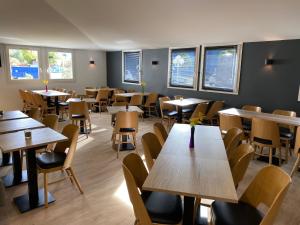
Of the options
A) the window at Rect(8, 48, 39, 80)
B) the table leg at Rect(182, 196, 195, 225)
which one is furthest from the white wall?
the table leg at Rect(182, 196, 195, 225)

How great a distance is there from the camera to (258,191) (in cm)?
180

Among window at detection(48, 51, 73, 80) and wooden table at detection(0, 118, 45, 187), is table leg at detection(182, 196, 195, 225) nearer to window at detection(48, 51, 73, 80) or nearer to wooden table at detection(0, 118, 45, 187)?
wooden table at detection(0, 118, 45, 187)

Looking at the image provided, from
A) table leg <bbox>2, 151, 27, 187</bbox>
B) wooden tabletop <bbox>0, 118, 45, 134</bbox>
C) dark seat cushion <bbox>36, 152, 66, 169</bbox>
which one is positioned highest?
wooden tabletop <bbox>0, 118, 45, 134</bbox>

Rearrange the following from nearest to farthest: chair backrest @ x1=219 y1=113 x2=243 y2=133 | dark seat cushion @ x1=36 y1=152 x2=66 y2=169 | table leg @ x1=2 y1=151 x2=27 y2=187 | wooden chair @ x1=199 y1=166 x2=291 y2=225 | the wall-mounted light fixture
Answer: wooden chair @ x1=199 y1=166 x2=291 y2=225, dark seat cushion @ x1=36 y1=152 x2=66 y2=169, table leg @ x1=2 y1=151 x2=27 y2=187, chair backrest @ x1=219 y1=113 x2=243 y2=133, the wall-mounted light fixture

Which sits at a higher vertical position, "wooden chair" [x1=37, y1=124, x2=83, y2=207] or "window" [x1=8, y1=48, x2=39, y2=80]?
"window" [x1=8, y1=48, x2=39, y2=80]

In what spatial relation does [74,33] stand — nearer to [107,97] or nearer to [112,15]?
[112,15]

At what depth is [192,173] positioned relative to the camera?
1778 millimetres

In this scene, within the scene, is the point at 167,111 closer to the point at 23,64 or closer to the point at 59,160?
the point at 59,160

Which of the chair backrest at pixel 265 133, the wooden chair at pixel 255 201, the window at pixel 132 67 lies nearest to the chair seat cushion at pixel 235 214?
the wooden chair at pixel 255 201

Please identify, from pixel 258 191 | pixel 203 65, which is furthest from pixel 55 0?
pixel 258 191

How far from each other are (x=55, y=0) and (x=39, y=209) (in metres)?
3.67

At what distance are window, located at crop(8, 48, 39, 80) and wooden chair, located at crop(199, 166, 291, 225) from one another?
8053mm

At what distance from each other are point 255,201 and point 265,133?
2.08m

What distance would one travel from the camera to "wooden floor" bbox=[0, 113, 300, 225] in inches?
93.4
